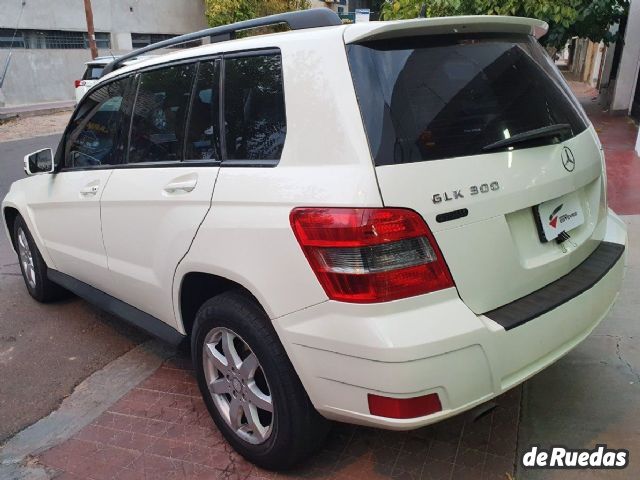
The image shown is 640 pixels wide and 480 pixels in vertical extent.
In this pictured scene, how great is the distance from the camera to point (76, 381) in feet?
11.7

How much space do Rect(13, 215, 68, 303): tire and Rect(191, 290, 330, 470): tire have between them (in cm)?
238

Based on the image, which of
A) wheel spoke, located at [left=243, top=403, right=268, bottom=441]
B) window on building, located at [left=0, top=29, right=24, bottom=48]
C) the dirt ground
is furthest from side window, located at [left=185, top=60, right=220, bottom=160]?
window on building, located at [left=0, top=29, right=24, bottom=48]

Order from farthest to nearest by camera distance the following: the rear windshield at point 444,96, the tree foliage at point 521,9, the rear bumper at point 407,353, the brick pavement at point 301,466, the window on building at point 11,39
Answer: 1. the window on building at point 11,39
2. the tree foliage at point 521,9
3. the brick pavement at point 301,466
4. the rear windshield at point 444,96
5. the rear bumper at point 407,353

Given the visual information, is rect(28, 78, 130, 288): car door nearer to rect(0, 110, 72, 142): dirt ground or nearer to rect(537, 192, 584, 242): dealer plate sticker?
rect(537, 192, 584, 242): dealer plate sticker

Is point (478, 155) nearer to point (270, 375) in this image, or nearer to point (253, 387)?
point (270, 375)

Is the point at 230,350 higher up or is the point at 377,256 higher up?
the point at 377,256

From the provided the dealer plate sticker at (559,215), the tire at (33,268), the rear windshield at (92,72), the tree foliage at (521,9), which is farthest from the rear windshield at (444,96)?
the rear windshield at (92,72)

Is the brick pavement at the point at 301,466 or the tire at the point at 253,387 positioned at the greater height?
the tire at the point at 253,387

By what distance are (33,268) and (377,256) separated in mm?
3651

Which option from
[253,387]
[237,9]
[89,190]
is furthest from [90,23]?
[253,387]

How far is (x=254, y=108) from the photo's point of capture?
8.13ft

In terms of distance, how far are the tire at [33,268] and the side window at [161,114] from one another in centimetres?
183

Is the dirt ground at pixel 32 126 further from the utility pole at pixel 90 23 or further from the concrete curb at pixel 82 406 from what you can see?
the concrete curb at pixel 82 406

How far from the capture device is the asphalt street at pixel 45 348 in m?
3.35
